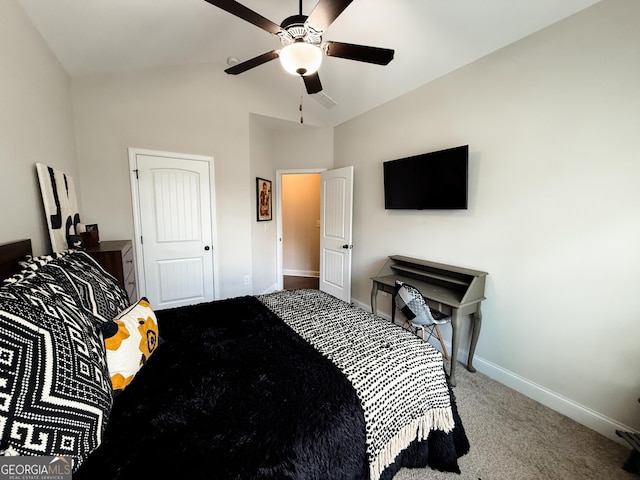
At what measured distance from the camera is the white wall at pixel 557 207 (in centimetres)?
158

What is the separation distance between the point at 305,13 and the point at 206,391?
2.74m

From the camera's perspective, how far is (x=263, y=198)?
3.97 m

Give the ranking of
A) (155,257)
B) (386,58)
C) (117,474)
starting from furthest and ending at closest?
1. (155,257)
2. (386,58)
3. (117,474)

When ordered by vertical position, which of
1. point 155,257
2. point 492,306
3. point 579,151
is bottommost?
point 492,306

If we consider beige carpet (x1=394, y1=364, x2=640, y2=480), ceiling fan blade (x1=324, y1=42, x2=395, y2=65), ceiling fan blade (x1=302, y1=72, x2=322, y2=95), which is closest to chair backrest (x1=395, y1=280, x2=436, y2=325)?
beige carpet (x1=394, y1=364, x2=640, y2=480)

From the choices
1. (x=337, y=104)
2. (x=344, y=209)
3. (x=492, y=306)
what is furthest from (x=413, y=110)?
(x=492, y=306)

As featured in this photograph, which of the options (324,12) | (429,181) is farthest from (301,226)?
(324,12)

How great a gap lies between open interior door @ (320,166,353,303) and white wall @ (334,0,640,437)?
1176mm

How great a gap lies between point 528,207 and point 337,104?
94.7 inches

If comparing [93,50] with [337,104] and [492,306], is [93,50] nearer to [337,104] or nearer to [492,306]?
[337,104]

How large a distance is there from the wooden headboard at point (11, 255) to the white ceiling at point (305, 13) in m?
1.58

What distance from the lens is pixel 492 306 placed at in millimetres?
2223

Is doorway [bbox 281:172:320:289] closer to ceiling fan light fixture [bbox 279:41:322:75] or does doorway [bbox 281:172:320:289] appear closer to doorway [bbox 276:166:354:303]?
doorway [bbox 276:166:354:303]

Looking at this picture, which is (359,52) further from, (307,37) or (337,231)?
(337,231)
